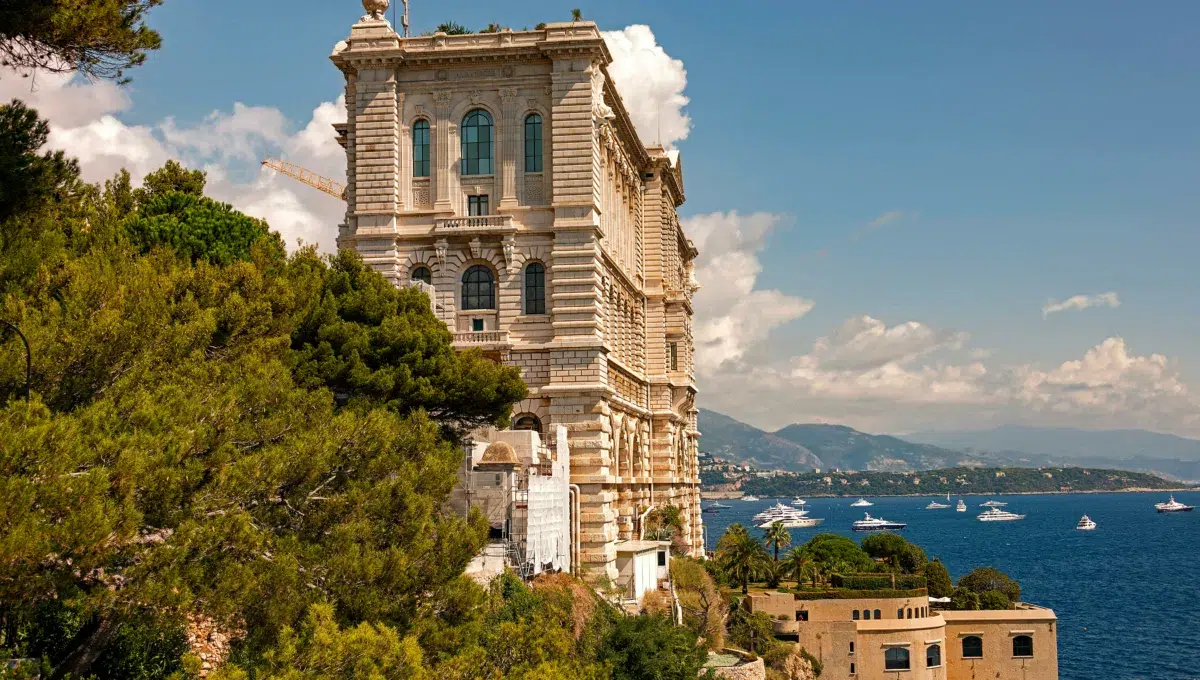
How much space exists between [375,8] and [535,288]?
12.5m

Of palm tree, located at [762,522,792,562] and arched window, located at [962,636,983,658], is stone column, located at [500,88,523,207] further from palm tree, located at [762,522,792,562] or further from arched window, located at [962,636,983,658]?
arched window, located at [962,636,983,658]

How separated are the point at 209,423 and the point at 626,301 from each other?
38.2 metres

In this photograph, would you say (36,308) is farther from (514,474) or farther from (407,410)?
(514,474)

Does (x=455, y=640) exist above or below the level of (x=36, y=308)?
below

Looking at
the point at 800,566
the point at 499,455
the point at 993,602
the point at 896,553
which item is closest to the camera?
the point at 499,455

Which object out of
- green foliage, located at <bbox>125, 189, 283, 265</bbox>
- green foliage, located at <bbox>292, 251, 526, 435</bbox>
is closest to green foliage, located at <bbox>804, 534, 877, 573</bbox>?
green foliage, located at <bbox>292, 251, 526, 435</bbox>

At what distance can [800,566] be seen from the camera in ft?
249

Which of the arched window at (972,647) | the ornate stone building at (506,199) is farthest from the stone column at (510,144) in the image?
the arched window at (972,647)

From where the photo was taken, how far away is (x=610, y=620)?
1642 inches

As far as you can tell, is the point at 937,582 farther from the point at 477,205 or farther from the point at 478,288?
the point at 477,205

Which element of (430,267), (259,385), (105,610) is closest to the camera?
(105,610)

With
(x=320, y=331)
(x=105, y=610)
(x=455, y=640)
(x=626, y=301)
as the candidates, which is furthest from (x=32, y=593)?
(x=626, y=301)

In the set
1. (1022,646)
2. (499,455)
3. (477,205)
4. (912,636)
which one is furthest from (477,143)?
(1022,646)

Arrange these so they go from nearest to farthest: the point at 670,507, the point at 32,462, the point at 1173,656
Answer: the point at 32,462
the point at 670,507
the point at 1173,656
